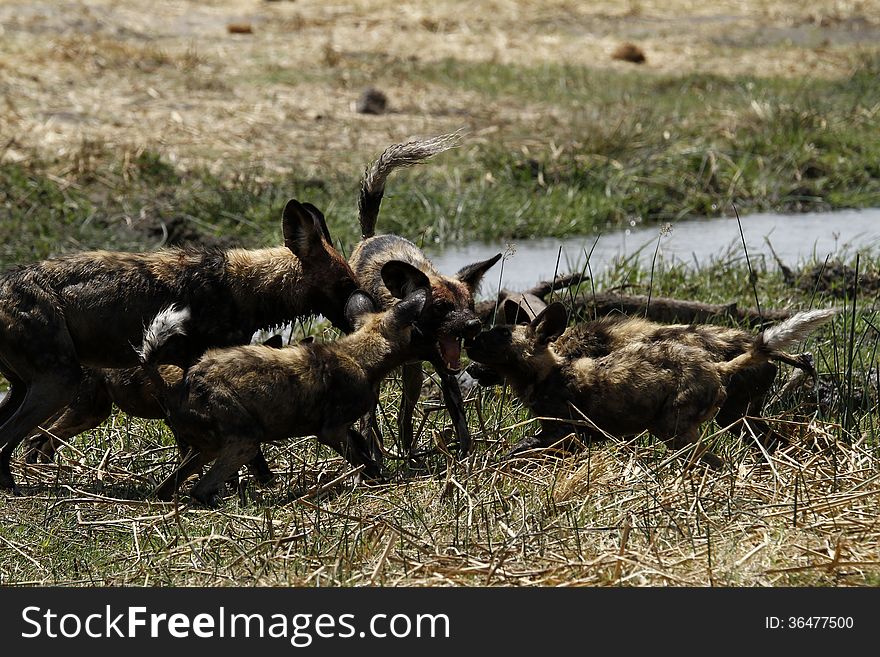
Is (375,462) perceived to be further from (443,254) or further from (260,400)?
(443,254)

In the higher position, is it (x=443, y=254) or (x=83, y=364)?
(x=83, y=364)

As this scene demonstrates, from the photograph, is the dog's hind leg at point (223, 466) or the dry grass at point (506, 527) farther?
the dog's hind leg at point (223, 466)

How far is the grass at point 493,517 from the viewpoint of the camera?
506cm

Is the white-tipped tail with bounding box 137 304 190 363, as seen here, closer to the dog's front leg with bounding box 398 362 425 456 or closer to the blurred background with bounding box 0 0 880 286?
the dog's front leg with bounding box 398 362 425 456

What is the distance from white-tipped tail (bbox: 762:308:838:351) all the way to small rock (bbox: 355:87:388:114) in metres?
8.98

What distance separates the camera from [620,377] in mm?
6340

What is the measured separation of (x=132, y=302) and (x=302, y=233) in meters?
0.81

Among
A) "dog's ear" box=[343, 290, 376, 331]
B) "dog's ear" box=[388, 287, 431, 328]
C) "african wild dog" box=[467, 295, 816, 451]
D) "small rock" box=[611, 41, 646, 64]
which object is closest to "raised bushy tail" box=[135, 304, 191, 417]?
"dog's ear" box=[343, 290, 376, 331]

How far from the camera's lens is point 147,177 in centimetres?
1205

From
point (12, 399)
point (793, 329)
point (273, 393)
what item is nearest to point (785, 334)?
point (793, 329)

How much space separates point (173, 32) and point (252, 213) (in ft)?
27.2

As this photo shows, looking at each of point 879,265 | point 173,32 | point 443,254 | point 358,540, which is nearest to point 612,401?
point 358,540

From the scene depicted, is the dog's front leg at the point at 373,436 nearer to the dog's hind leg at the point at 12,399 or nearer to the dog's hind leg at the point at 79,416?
the dog's hind leg at the point at 79,416

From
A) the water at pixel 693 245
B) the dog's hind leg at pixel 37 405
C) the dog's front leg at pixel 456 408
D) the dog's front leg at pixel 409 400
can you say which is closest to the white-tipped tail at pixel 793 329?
the dog's front leg at pixel 456 408
